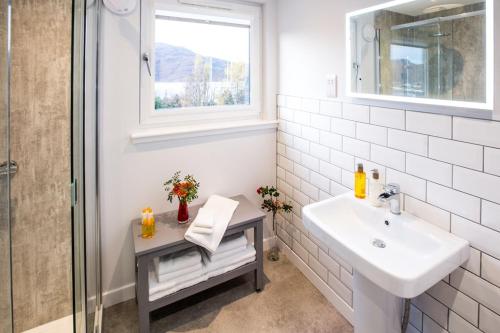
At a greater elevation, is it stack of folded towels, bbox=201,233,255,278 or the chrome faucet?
the chrome faucet

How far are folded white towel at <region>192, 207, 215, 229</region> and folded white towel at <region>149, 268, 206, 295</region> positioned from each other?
28 cm

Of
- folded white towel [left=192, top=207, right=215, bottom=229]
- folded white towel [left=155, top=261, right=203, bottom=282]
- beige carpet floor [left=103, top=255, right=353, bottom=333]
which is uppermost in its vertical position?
folded white towel [left=192, top=207, right=215, bottom=229]

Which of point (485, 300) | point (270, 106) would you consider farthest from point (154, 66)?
point (485, 300)

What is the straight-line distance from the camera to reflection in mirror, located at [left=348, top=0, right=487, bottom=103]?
1054 mm

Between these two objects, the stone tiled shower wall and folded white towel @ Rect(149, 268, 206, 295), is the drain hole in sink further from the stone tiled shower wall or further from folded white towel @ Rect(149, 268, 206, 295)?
folded white towel @ Rect(149, 268, 206, 295)

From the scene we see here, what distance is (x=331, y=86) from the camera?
170 centimetres

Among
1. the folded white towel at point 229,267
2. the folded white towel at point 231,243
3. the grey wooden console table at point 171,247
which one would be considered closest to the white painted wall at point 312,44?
the grey wooden console table at point 171,247

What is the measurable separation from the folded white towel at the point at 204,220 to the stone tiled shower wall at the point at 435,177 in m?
0.71

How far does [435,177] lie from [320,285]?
3.67 ft

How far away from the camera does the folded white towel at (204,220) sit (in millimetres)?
1698

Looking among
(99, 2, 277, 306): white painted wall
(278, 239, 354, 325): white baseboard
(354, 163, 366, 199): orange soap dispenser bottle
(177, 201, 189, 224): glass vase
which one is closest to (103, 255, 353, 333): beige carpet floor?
(278, 239, 354, 325): white baseboard

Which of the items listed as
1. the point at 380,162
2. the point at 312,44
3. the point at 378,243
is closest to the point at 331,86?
the point at 312,44

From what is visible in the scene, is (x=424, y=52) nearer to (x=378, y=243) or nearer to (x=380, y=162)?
(x=380, y=162)

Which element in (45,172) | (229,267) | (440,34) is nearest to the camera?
(440,34)
